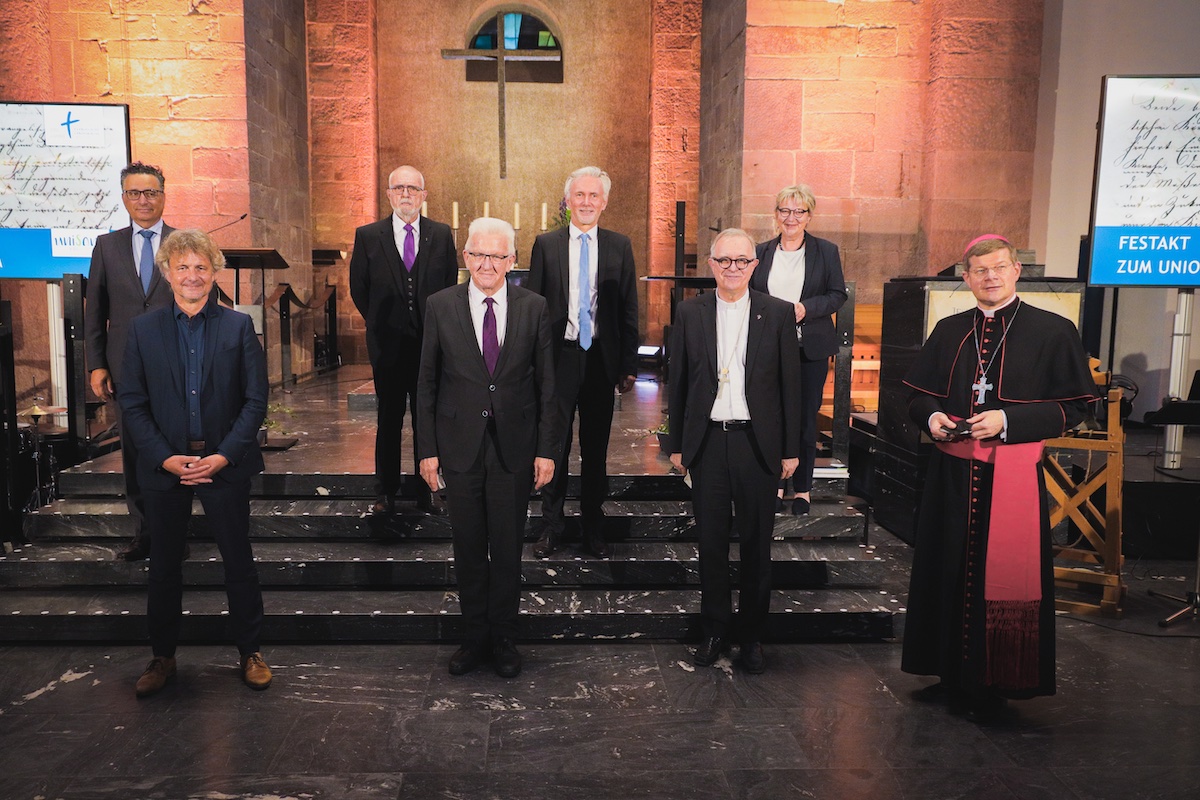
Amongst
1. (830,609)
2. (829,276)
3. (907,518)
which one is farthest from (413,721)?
(907,518)

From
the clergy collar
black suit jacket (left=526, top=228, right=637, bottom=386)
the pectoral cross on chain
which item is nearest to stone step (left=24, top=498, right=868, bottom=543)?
black suit jacket (left=526, top=228, right=637, bottom=386)

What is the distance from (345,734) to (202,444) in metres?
1.14

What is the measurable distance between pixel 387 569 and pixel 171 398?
1.34 m

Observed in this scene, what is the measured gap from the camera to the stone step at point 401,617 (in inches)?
157

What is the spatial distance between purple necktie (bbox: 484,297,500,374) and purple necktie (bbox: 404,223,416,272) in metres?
1.00

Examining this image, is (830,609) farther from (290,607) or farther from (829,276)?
(290,607)

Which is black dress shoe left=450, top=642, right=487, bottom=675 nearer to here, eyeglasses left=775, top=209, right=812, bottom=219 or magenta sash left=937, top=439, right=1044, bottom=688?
magenta sash left=937, top=439, right=1044, bottom=688

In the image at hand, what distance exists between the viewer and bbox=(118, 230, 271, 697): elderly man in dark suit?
3.35 meters

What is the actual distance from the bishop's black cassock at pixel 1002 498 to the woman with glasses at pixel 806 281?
3.36ft

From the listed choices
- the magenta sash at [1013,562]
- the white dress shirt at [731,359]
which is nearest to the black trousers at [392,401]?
the white dress shirt at [731,359]

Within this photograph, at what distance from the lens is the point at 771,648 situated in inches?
158

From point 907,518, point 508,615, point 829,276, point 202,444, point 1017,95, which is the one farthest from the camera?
point 1017,95

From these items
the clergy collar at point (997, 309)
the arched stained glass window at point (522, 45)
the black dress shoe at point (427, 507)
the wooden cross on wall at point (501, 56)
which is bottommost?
the black dress shoe at point (427, 507)

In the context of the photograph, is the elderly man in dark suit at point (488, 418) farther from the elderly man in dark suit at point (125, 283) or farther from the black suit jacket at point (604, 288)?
the elderly man in dark suit at point (125, 283)
